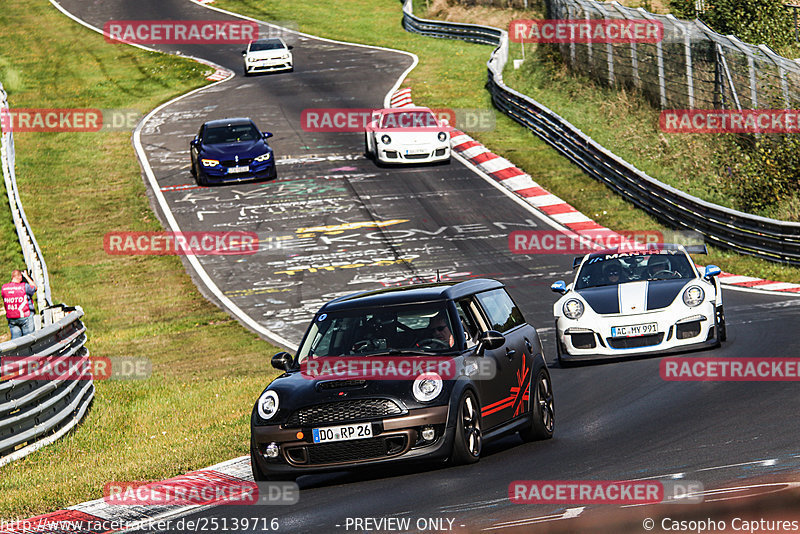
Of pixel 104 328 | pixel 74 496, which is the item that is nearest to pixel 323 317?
pixel 74 496

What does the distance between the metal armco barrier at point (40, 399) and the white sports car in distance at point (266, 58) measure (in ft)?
108

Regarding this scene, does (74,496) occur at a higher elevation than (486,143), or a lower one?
higher

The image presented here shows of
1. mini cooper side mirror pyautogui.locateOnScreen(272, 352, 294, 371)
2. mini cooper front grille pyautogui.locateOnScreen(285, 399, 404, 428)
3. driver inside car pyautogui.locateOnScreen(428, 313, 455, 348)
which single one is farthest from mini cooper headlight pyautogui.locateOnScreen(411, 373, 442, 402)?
mini cooper side mirror pyautogui.locateOnScreen(272, 352, 294, 371)

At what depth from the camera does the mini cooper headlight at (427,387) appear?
28.8 ft

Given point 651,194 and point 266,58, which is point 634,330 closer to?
point 651,194

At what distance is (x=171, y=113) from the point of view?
131 feet

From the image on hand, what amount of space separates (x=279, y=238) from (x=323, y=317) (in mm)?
16238

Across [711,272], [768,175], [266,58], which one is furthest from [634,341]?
[266,58]

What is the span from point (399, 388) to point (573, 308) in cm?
568

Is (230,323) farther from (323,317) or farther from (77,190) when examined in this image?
(77,190)

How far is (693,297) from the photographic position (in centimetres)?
1384

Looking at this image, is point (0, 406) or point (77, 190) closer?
point (0, 406)

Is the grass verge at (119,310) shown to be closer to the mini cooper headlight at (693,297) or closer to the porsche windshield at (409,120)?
the mini cooper headlight at (693,297)

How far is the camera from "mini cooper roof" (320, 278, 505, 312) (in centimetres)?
977
